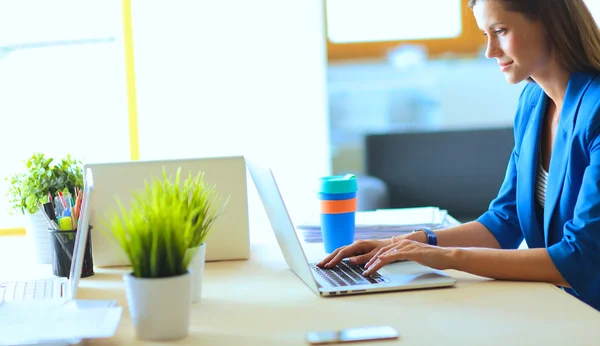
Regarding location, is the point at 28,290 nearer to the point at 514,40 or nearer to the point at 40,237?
the point at 40,237

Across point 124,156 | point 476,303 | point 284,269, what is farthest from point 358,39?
point 476,303

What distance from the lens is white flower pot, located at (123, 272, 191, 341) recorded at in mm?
1011

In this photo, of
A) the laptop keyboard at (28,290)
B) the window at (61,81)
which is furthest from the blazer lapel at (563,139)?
the window at (61,81)

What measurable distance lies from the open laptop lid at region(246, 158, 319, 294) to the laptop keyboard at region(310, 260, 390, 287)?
0.13 ft

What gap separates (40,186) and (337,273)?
2.29 feet

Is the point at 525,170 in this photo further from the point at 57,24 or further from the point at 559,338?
the point at 57,24

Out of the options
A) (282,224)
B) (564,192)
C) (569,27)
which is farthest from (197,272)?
(569,27)

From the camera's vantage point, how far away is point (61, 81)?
2846mm

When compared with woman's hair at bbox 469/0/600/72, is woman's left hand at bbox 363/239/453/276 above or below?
below

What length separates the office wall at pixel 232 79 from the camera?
300cm

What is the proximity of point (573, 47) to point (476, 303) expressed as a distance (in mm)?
699

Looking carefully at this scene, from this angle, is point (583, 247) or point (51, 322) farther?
point (583, 247)

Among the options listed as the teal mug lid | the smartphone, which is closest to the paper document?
the smartphone

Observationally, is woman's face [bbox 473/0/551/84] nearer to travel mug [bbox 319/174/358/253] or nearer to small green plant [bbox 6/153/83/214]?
travel mug [bbox 319/174/358/253]
